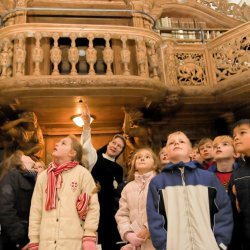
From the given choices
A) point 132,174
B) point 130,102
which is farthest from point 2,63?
point 132,174

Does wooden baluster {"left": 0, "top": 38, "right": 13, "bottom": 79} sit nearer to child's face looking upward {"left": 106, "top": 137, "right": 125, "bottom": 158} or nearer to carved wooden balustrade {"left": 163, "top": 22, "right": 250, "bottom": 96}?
child's face looking upward {"left": 106, "top": 137, "right": 125, "bottom": 158}

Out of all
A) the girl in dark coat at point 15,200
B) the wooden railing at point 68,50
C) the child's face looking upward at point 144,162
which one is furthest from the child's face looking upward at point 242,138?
the wooden railing at point 68,50

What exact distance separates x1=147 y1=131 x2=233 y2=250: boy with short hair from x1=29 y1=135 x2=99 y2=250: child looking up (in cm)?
55

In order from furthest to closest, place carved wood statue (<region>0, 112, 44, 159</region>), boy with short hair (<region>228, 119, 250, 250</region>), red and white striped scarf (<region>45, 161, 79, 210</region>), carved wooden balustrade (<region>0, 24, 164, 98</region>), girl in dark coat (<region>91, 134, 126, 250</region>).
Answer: carved wood statue (<region>0, 112, 44, 159</region>)
carved wooden balustrade (<region>0, 24, 164, 98</region>)
girl in dark coat (<region>91, 134, 126, 250</region>)
red and white striped scarf (<region>45, 161, 79, 210</region>)
boy with short hair (<region>228, 119, 250, 250</region>)

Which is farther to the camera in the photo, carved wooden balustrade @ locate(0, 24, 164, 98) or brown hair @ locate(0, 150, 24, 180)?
carved wooden balustrade @ locate(0, 24, 164, 98)

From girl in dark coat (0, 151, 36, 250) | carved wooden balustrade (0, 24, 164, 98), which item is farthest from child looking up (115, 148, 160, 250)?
carved wooden balustrade (0, 24, 164, 98)

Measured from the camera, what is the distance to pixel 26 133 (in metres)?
5.27

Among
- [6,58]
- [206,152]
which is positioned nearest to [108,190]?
[206,152]

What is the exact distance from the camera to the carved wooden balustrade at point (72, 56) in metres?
4.71

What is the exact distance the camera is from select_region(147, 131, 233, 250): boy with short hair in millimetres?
2379

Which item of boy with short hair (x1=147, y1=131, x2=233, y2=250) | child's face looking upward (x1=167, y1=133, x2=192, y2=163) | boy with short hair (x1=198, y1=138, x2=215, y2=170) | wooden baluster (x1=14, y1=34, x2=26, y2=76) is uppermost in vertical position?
wooden baluster (x1=14, y1=34, x2=26, y2=76)

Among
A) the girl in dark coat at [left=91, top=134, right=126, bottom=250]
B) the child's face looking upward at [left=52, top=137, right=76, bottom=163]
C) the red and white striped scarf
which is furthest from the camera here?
the girl in dark coat at [left=91, top=134, right=126, bottom=250]

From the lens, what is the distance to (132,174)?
10.5ft

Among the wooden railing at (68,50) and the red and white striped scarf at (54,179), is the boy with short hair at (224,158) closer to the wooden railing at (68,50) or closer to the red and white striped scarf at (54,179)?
the red and white striped scarf at (54,179)
